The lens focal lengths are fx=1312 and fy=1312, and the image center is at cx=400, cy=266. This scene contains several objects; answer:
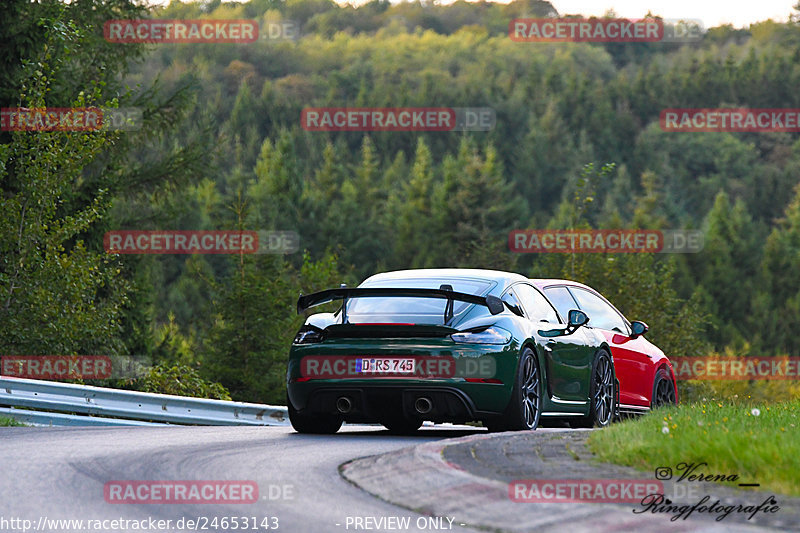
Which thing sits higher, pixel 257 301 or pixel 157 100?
pixel 157 100

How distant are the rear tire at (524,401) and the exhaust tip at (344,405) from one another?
1.18 m

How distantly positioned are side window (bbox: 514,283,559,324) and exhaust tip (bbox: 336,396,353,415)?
1.93 m

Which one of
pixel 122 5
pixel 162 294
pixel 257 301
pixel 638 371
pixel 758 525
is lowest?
pixel 162 294

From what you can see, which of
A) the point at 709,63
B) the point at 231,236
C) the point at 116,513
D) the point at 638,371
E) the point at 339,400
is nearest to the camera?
the point at 116,513

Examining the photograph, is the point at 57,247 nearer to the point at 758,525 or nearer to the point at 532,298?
the point at 532,298

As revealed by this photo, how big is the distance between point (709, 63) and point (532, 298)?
18702cm

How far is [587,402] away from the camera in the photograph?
496 inches

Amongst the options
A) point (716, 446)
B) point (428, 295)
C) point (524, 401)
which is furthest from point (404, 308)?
point (716, 446)

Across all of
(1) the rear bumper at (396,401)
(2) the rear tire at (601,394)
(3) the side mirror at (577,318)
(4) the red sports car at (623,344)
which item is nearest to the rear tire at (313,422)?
(1) the rear bumper at (396,401)

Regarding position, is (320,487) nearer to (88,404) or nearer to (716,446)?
(716,446)

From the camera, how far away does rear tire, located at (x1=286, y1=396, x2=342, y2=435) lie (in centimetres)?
1166

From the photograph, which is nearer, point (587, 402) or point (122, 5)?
point (587, 402)

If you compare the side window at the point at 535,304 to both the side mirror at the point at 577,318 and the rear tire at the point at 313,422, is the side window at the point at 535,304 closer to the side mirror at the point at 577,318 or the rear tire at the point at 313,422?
the side mirror at the point at 577,318

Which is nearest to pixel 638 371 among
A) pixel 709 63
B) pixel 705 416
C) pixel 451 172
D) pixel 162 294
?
pixel 705 416
